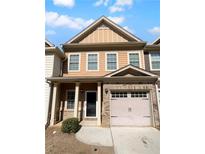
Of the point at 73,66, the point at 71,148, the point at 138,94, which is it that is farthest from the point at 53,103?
the point at 138,94

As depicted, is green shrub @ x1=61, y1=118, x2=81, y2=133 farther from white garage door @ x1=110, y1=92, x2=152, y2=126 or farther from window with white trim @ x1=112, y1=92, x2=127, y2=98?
window with white trim @ x1=112, y1=92, x2=127, y2=98

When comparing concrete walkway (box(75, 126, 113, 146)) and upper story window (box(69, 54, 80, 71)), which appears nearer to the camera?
concrete walkway (box(75, 126, 113, 146))

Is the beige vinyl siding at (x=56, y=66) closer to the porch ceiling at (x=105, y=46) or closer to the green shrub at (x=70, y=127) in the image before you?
the porch ceiling at (x=105, y=46)

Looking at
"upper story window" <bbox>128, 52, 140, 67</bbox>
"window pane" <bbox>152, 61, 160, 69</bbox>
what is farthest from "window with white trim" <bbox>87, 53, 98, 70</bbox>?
"window pane" <bbox>152, 61, 160, 69</bbox>

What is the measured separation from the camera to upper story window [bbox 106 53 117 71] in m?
10.6

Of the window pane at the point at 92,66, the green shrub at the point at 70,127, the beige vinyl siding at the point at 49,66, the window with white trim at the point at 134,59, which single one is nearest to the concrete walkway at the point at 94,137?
the green shrub at the point at 70,127

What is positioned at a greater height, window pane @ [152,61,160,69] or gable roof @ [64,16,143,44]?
gable roof @ [64,16,143,44]

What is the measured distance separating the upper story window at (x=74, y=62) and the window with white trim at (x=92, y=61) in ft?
2.87

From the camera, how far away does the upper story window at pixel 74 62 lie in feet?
35.4

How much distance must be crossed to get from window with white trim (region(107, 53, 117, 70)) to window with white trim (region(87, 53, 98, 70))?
955mm

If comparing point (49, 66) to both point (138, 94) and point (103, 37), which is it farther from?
point (138, 94)
